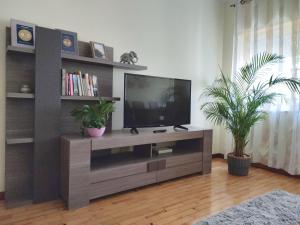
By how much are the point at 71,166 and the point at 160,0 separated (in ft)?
8.18

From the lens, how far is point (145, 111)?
8.98 ft

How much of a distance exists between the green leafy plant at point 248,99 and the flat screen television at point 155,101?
1.84ft

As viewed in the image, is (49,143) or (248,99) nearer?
(49,143)

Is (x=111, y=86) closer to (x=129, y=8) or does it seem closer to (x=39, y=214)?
(x=129, y=8)

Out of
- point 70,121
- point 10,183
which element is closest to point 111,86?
point 70,121

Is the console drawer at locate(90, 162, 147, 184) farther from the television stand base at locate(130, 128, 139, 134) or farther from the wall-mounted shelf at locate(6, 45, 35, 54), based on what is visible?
the wall-mounted shelf at locate(6, 45, 35, 54)

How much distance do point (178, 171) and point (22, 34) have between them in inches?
87.6

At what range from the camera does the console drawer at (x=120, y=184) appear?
7.08ft

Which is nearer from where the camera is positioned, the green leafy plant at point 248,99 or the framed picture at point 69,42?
the framed picture at point 69,42

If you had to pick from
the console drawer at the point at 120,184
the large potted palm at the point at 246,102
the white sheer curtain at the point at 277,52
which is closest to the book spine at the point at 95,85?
the console drawer at the point at 120,184

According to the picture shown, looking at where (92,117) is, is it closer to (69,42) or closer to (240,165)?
(69,42)

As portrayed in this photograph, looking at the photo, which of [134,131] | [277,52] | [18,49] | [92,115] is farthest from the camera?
[277,52]

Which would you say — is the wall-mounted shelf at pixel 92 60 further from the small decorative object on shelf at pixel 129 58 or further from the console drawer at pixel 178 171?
the console drawer at pixel 178 171

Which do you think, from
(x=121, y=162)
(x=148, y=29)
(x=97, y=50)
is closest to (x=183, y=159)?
(x=121, y=162)
